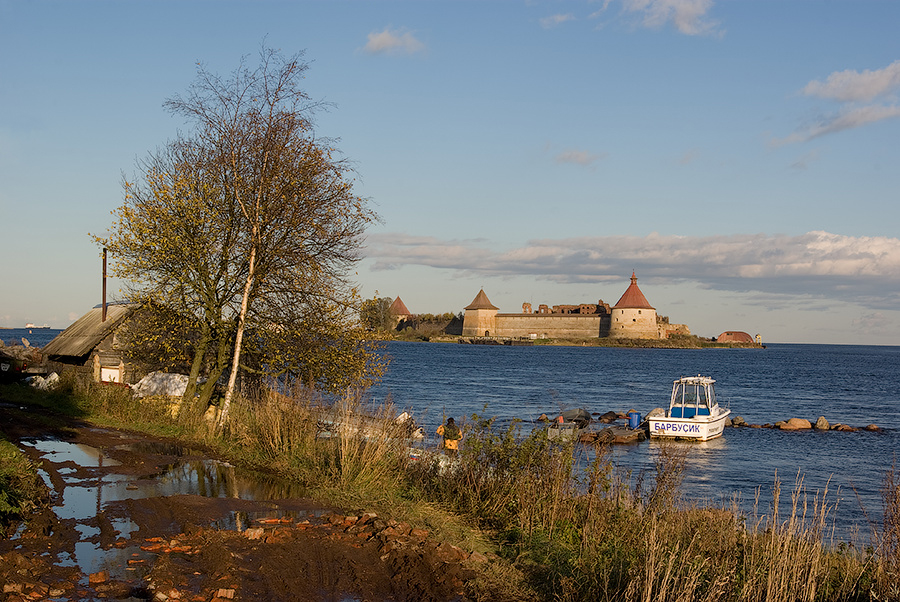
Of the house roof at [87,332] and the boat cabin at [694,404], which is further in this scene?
the boat cabin at [694,404]

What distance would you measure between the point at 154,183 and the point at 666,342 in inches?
5858

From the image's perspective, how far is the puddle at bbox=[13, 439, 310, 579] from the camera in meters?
7.10

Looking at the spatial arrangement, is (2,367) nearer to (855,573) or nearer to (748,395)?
(855,573)

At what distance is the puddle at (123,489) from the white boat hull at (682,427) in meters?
22.6

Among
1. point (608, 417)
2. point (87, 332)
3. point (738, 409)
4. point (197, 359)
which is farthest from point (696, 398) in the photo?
point (87, 332)

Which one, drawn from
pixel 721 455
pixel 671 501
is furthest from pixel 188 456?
pixel 721 455

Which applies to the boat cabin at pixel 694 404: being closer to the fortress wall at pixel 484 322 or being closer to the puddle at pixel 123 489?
the puddle at pixel 123 489

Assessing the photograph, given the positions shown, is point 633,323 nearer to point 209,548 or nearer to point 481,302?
point 481,302

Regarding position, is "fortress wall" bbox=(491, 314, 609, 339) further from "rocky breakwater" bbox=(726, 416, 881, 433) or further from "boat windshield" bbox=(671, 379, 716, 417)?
"boat windshield" bbox=(671, 379, 716, 417)

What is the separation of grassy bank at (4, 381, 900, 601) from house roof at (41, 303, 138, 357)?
441 inches

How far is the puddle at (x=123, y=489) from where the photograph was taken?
7.10 metres

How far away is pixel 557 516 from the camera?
9117 mm

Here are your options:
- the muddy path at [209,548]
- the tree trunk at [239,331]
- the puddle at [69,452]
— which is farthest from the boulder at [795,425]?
the puddle at [69,452]

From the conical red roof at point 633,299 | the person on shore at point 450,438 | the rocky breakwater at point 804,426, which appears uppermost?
the conical red roof at point 633,299
